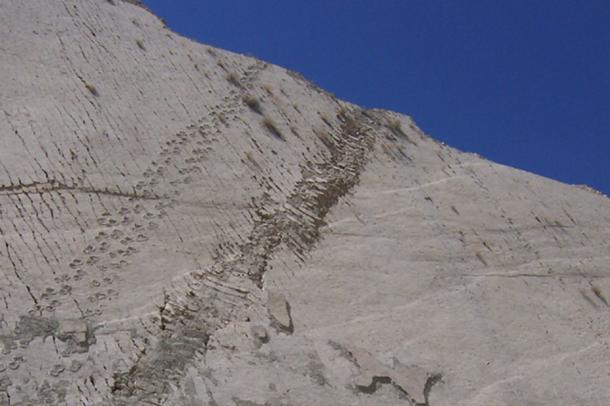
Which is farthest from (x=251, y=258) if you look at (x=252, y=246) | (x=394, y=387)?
(x=394, y=387)

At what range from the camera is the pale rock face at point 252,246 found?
7.43 metres

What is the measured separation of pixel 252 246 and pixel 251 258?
189 mm

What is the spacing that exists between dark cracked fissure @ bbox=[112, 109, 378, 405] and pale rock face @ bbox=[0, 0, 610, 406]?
0.08ft

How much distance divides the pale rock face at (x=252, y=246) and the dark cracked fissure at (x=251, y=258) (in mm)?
23

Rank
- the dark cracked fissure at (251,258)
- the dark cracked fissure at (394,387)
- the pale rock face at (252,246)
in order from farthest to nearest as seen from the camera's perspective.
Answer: the dark cracked fissure at (394,387), the pale rock face at (252,246), the dark cracked fissure at (251,258)

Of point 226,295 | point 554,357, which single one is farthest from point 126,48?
point 554,357

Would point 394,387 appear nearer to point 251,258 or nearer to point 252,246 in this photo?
point 251,258

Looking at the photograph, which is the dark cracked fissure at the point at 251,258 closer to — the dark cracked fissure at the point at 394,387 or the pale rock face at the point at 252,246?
the pale rock face at the point at 252,246

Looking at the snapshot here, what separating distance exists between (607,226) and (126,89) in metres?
6.53

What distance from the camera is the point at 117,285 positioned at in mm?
7852

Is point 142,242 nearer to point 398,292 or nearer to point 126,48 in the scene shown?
point 398,292

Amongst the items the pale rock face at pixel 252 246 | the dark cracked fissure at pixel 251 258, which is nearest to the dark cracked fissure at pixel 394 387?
the pale rock face at pixel 252 246

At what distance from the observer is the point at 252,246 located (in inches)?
351

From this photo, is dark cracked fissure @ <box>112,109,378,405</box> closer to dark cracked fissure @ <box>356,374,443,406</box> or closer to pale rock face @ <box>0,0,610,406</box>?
pale rock face @ <box>0,0,610,406</box>
